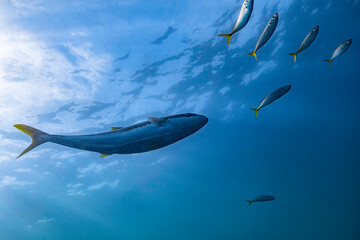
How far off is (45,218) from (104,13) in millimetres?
43377

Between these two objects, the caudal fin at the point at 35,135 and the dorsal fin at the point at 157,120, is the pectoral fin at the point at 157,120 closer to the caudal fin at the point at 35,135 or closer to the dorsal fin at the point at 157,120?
the dorsal fin at the point at 157,120

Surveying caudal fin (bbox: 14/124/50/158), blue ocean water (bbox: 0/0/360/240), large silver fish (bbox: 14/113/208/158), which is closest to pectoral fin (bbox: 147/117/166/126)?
large silver fish (bbox: 14/113/208/158)

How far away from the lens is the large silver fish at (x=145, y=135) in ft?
4.54

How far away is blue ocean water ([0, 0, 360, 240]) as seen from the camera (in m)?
11.3

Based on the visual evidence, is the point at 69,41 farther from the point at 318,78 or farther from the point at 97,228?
the point at 97,228

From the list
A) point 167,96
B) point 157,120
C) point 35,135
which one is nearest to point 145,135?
point 157,120

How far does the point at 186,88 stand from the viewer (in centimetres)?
1684

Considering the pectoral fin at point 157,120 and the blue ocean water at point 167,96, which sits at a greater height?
the blue ocean water at point 167,96

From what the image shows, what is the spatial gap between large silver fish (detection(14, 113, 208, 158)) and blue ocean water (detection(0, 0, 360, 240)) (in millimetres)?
11339

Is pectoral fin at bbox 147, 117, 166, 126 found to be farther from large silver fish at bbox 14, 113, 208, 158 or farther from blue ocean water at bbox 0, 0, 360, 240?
blue ocean water at bbox 0, 0, 360, 240

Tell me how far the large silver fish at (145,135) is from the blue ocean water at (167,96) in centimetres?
1134

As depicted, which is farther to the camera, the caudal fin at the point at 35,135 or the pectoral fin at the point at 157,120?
the caudal fin at the point at 35,135

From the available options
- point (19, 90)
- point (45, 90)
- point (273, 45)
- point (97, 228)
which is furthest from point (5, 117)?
point (97, 228)

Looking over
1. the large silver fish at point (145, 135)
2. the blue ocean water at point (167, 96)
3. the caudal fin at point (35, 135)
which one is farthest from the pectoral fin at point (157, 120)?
the blue ocean water at point (167, 96)
